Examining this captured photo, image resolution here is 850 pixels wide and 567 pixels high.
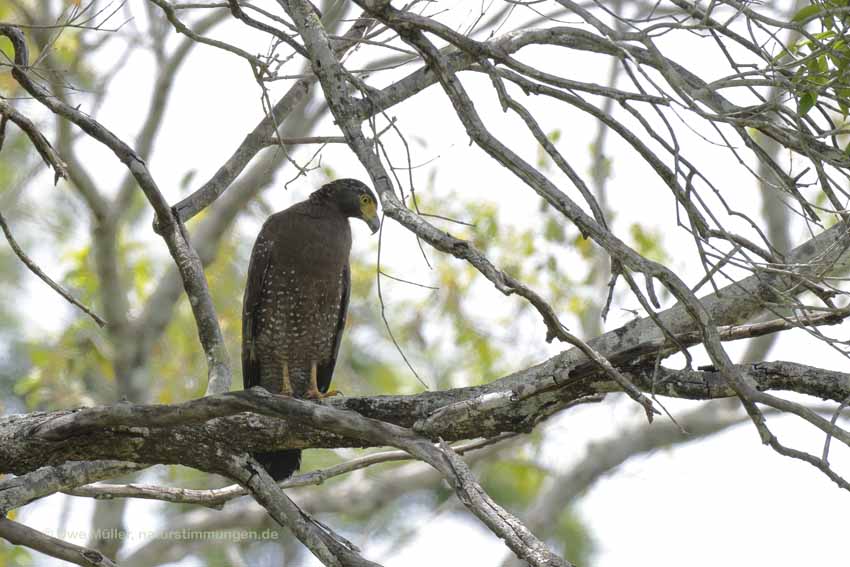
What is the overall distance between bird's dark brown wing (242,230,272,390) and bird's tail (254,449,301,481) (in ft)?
5.23

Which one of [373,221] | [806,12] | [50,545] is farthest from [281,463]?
[806,12]

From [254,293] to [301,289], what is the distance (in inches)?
11.3

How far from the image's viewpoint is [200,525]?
11.0 metres

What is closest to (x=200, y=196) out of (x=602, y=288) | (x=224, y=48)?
(x=224, y=48)

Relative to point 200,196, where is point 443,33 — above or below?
below

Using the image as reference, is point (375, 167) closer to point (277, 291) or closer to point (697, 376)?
point (697, 376)

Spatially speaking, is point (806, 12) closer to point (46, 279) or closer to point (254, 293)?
point (46, 279)

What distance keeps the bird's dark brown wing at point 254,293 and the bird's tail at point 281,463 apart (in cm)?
159

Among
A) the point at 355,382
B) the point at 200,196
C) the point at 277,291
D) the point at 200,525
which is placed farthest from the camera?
the point at 355,382

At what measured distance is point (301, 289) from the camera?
6191 millimetres

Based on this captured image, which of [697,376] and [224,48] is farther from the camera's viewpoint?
[224,48]

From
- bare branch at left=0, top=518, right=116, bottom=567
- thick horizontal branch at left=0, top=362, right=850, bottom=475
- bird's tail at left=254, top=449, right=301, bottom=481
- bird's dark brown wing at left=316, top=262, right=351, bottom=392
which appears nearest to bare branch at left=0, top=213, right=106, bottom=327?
thick horizontal branch at left=0, top=362, right=850, bottom=475

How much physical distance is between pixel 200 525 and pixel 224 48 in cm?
808

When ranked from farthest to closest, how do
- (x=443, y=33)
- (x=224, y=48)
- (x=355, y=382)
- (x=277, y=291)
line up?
(x=355, y=382)
(x=277, y=291)
(x=224, y=48)
(x=443, y=33)
